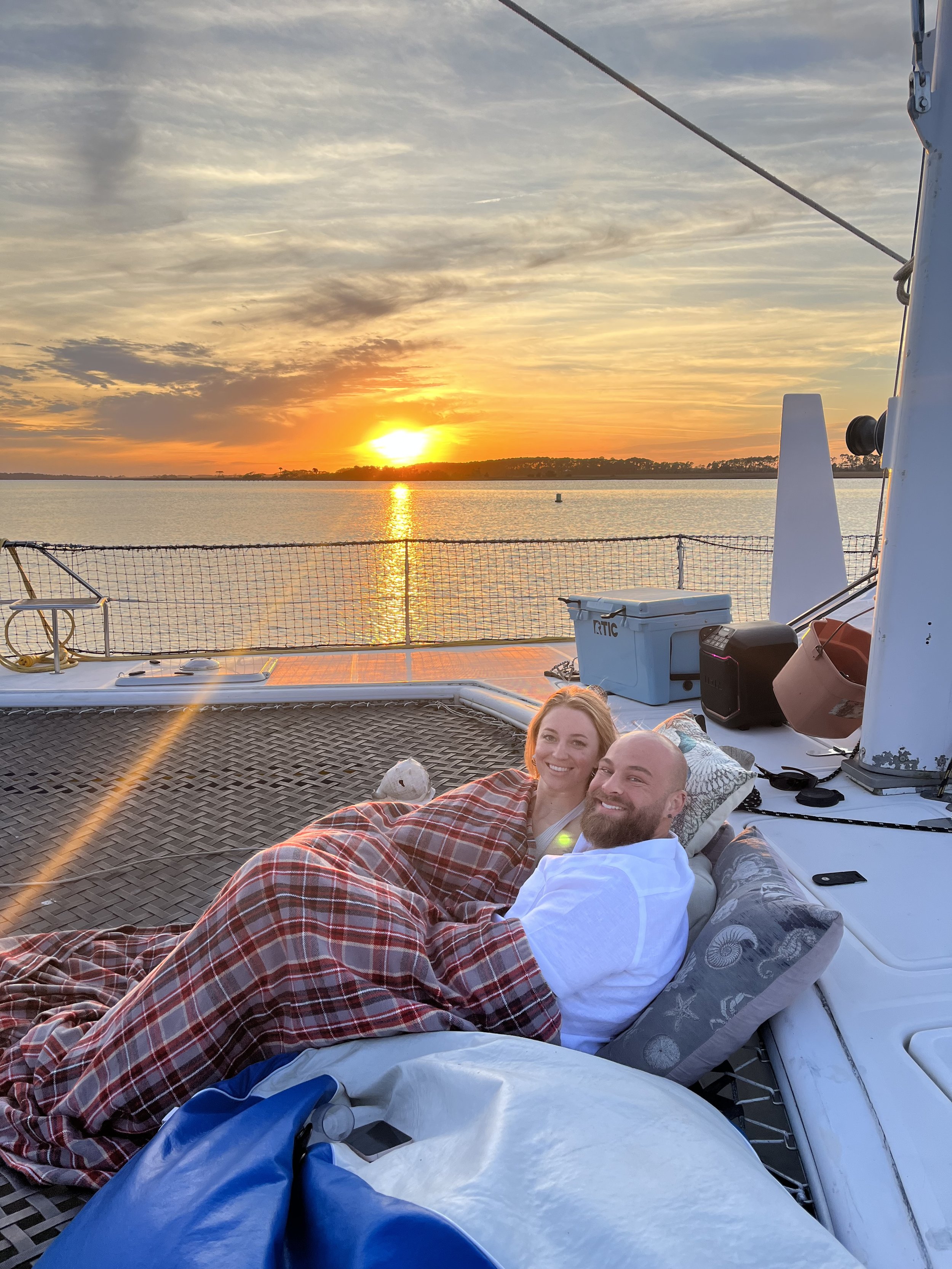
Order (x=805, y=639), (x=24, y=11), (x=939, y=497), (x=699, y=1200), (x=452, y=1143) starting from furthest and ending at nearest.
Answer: (x=24, y=11) → (x=805, y=639) → (x=939, y=497) → (x=452, y=1143) → (x=699, y=1200)

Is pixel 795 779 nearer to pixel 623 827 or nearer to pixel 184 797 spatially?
pixel 623 827

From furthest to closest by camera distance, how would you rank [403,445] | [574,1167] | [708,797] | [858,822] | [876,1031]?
[403,445]
[858,822]
[708,797]
[876,1031]
[574,1167]

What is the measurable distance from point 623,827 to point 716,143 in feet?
7.72

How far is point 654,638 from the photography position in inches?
157

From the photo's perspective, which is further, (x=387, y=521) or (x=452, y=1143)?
(x=387, y=521)

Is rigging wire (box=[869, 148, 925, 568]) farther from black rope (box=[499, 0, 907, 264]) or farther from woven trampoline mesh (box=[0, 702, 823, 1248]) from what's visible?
woven trampoline mesh (box=[0, 702, 823, 1248])

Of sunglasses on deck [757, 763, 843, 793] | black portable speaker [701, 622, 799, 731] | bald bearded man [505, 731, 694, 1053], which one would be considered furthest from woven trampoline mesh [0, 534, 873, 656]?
bald bearded man [505, 731, 694, 1053]

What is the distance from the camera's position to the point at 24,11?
4.73 meters

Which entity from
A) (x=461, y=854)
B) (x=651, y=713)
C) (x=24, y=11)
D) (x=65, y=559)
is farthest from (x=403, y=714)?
(x=65, y=559)

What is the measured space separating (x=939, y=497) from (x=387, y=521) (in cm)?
3839

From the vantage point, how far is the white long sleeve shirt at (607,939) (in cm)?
138

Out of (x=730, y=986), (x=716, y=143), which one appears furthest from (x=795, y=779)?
(x=716, y=143)

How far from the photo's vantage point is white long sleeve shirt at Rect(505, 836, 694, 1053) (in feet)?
4.54

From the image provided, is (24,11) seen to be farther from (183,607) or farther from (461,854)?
(183,607)
